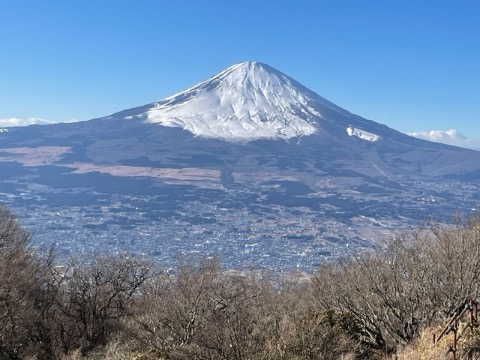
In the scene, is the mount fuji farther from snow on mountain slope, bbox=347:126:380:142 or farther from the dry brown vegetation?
the dry brown vegetation

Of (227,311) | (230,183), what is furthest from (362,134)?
(227,311)

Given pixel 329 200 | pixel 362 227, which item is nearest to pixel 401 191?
pixel 329 200

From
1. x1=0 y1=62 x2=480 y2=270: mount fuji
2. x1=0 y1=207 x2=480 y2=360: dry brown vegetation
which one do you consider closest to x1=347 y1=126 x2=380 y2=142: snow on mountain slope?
x1=0 y1=62 x2=480 y2=270: mount fuji

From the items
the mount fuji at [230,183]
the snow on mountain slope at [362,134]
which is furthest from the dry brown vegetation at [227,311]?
the snow on mountain slope at [362,134]

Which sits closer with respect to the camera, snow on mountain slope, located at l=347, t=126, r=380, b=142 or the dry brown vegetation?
the dry brown vegetation

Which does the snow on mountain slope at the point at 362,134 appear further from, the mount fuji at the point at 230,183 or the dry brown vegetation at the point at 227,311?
the dry brown vegetation at the point at 227,311
